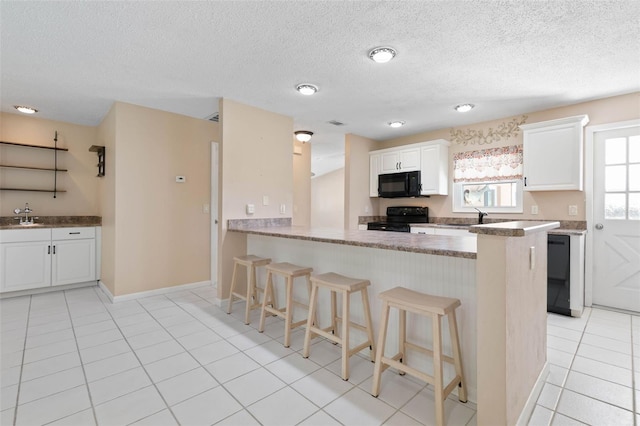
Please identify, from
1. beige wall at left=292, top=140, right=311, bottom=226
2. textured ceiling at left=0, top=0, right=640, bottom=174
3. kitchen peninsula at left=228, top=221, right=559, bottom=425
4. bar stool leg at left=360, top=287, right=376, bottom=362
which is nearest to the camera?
kitchen peninsula at left=228, top=221, right=559, bottom=425

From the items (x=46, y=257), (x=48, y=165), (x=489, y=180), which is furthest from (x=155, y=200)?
(x=489, y=180)

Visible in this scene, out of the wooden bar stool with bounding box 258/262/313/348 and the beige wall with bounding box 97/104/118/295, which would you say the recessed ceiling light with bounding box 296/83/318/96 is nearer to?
the wooden bar stool with bounding box 258/262/313/348

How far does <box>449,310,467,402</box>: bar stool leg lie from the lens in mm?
1670

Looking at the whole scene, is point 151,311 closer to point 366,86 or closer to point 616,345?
point 366,86

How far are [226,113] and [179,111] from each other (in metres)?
0.88

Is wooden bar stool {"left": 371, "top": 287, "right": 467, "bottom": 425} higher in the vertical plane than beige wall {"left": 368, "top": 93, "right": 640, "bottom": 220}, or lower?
lower

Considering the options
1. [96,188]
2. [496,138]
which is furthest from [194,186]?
[496,138]

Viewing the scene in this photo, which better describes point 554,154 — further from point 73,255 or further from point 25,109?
point 25,109

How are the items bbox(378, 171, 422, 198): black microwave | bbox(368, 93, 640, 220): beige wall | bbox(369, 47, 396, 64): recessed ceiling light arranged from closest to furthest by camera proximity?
bbox(369, 47, 396, 64): recessed ceiling light < bbox(368, 93, 640, 220): beige wall < bbox(378, 171, 422, 198): black microwave

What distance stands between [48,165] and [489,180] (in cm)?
615

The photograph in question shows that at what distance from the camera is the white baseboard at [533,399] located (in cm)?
154

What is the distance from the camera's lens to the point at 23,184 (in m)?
4.07


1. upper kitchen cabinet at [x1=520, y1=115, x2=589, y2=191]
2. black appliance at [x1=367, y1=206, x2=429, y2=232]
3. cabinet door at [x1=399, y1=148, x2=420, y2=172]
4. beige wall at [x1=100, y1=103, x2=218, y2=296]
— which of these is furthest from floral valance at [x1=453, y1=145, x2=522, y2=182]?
beige wall at [x1=100, y1=103, x2=218, y2=296]

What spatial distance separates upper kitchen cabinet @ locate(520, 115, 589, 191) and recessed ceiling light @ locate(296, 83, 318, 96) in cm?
259
